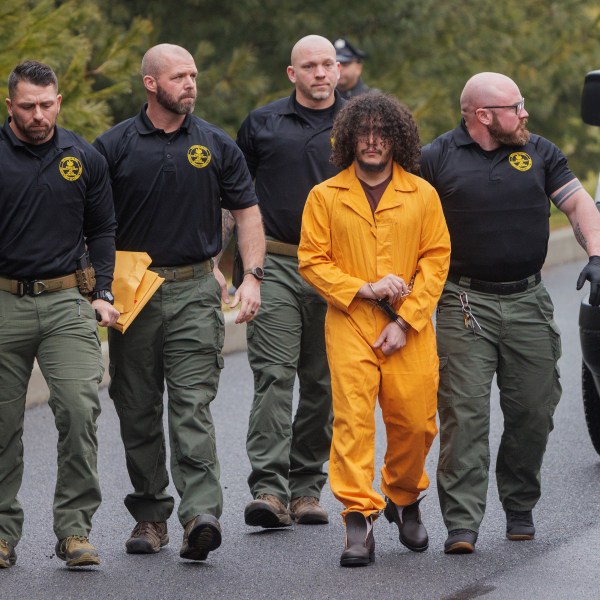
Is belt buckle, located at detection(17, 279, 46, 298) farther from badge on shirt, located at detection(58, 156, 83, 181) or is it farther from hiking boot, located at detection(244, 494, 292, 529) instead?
hiking boot, located at detection(244, 494, 292, 529)

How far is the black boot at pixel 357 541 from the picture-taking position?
20.8ft

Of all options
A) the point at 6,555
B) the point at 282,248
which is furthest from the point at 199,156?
the point at 6,555

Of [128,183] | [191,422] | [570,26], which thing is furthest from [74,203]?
[570,26]

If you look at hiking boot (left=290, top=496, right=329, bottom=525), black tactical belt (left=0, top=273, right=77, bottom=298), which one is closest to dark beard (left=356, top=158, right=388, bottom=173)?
black tactical belt (left=0, top=273, right=77, bottom=298)

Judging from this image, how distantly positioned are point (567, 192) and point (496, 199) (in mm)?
294

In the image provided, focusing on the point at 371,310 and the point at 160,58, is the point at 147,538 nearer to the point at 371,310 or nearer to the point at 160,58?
the point at 371,310

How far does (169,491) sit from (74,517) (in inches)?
58.6

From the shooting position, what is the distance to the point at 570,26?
56.3 ft

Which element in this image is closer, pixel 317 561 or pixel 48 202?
pixel 48 202

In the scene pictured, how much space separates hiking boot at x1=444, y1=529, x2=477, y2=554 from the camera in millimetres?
6508

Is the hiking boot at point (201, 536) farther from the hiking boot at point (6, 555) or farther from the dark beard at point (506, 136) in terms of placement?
the dark beard at point (506, 136)

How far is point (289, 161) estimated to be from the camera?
743cm

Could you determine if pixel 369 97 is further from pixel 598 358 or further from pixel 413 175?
pixel 598 358

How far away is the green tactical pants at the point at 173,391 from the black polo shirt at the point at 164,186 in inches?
6.1
